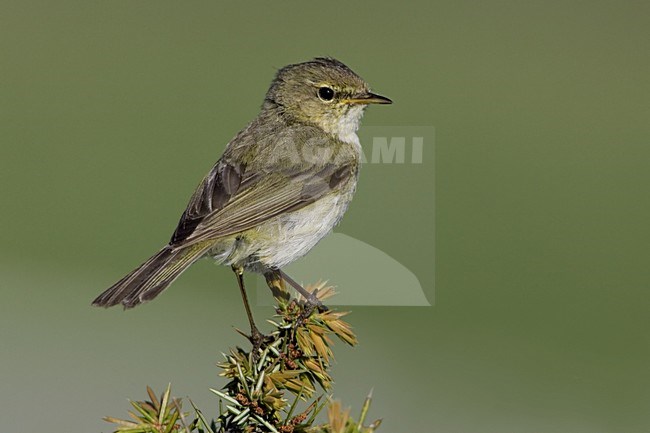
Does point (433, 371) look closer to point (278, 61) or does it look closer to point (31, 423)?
point (31, 423)

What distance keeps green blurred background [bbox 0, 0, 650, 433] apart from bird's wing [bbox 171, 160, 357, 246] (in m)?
1.13

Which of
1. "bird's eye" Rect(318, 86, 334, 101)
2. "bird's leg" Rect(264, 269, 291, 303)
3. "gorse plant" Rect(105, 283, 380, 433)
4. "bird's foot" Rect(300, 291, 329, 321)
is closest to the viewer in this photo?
"gorse plant" Rect(105, 283, 380, 433)

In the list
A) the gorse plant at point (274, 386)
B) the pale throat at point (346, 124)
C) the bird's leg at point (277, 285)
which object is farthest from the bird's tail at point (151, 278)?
the pale throat at point (346, 124)

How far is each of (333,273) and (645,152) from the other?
6.63m

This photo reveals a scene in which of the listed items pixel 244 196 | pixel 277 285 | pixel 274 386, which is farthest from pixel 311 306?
pixel 244 196

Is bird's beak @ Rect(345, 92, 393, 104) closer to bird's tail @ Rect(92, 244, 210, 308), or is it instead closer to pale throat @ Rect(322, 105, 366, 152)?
pale throat @ Rect(322, 105, 366, 152)

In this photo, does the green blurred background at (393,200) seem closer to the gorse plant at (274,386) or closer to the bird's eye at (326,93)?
the bird's eye at (326,93)

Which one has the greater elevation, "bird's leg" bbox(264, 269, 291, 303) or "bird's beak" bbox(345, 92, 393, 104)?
"bird's beak" bbox(345, 92, 393, 104)

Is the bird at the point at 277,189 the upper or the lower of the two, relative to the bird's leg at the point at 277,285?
upper

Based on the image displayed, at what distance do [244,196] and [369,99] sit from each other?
823mm

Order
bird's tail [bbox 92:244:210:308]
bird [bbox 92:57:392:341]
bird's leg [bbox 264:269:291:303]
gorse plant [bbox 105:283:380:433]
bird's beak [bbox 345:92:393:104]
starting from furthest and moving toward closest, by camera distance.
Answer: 1. bird's beak [bbox 345:92:393:104]
2. bird [bbox 92:57:392:341]
3. bird's leg [bbox 264:269:291:303]
4. bird's tail [bbox 92:244:210:308]
5. gorse plant [bbox 105:283:380:433]

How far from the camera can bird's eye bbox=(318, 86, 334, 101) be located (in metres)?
4.29

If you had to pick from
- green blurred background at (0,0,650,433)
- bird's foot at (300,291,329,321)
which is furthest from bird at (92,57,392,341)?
green blurred background at (0,0,650,433)

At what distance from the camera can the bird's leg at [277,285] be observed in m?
3.28
